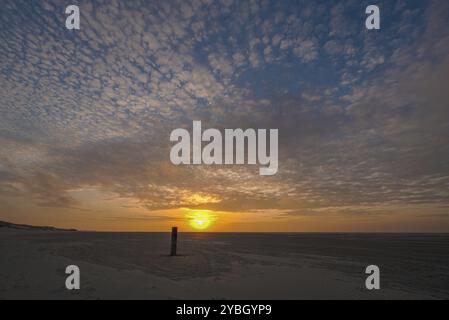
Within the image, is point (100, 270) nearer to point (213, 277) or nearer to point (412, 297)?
point (213, 277)

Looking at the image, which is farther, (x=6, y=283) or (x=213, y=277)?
(x=213, y=277)

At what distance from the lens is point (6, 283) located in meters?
12.1
